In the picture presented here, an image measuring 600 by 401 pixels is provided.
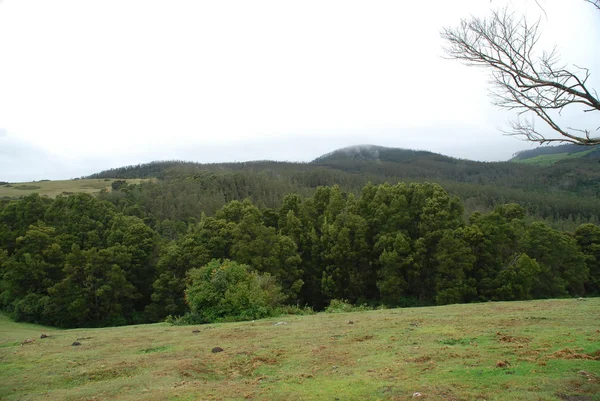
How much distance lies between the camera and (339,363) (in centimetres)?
966

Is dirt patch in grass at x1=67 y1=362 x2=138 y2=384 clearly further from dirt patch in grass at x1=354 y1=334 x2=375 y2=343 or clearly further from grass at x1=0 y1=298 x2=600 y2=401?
dirt patch in grass at x1=354 y1=334 x2=375 y2=343

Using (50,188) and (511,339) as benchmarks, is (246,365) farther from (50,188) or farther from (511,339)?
(50,188)

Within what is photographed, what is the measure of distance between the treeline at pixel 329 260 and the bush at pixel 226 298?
9502mm

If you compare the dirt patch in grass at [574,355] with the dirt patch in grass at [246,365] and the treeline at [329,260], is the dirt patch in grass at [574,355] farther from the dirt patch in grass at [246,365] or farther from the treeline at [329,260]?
the treeline at [329,260]

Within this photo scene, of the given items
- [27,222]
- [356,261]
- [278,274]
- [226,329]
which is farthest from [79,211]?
[226,329]

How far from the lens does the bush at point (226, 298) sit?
2164 centimetres

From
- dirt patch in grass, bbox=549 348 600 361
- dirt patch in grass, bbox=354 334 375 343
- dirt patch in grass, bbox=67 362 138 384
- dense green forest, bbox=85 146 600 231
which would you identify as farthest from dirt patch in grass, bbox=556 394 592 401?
dense green forest, bbox=85 146 600 231

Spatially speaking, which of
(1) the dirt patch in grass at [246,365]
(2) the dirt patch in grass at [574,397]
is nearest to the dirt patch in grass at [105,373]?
(1) the dirt patch in grass at [246,365]

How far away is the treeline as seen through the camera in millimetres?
33438

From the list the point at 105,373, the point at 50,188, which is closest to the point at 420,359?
the point at 105,373

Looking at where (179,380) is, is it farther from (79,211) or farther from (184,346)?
(79,211)

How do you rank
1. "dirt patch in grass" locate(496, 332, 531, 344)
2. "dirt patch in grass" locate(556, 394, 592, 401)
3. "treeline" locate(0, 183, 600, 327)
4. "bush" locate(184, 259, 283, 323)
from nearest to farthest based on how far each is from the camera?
"dirt patch in grass" locate(556, 394, 592, 401)
"dirt patch in grass" locate(496, 332, 531, 344)
"bush" locate(184, 259, 283, 323)
"treeline" locate(0, 183, 600, 327)

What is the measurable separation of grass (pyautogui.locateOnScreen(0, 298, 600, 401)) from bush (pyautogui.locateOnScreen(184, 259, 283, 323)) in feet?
21.7

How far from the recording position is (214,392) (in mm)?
7938
